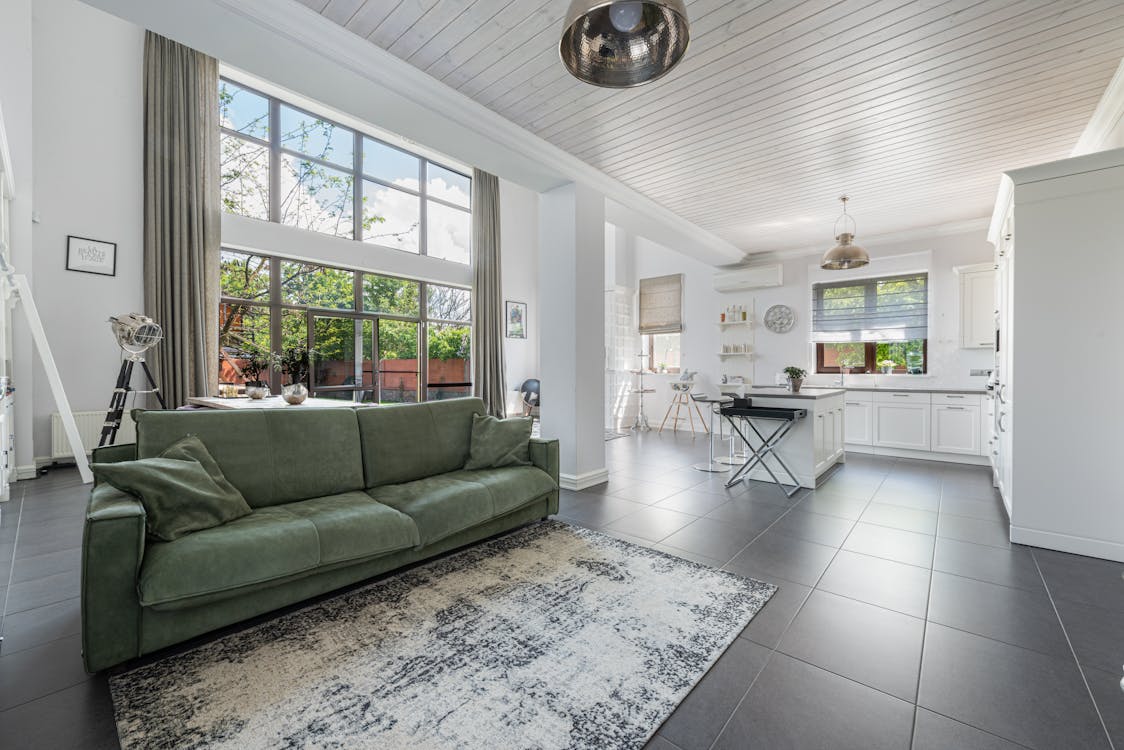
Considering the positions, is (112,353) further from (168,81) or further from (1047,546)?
(1047,546)

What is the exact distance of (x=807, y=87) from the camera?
121 inches

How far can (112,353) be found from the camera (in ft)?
17.2

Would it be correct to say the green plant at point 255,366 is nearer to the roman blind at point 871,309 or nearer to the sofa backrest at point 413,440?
the sofa backrest at point 413,440

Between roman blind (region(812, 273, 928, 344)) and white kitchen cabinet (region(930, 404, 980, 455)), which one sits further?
roman blind (region(812, 273, 928, 344))

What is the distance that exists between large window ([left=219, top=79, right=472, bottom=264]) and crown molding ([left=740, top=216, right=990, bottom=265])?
17.8ft

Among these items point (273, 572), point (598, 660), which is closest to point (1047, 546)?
point (598, 660)

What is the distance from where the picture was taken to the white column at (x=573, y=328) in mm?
4309

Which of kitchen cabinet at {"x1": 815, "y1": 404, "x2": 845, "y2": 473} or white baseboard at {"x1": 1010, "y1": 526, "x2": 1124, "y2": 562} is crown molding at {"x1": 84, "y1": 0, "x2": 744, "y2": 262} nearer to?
kitchen cabinet at {"x1": 815, "y1": 404, "x2": 845, "y2": 473}

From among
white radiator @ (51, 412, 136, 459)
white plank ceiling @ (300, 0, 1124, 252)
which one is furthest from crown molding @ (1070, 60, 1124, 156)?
white radiator @ (51, 412, 136, 459)

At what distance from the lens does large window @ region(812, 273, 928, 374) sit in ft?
21.1

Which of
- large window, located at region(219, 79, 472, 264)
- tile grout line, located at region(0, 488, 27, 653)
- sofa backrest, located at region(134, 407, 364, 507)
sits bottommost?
tile grout line, located at region(0, 488, 27, 653)

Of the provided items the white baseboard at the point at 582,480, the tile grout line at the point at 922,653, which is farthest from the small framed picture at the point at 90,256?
the tile grout line at the point at 922,653

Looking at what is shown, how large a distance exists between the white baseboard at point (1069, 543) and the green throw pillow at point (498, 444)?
3.23m

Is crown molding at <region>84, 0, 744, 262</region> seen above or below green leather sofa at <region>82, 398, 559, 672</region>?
above
